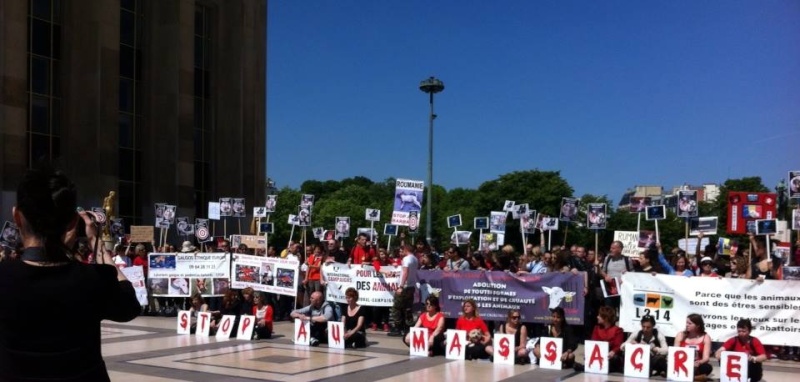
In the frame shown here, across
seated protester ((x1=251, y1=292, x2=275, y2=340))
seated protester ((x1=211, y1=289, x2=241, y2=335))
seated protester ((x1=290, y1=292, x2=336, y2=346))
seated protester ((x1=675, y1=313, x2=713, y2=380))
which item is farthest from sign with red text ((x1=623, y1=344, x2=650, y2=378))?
seated protester ((x1=211, y1=289, x2=241, y2=335))

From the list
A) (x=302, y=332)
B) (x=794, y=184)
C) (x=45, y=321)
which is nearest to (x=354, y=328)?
(x=302, y=332)

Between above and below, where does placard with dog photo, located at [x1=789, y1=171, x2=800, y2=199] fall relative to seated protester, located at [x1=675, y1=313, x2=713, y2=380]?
above

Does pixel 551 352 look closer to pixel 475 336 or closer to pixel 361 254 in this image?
pixel 475 336

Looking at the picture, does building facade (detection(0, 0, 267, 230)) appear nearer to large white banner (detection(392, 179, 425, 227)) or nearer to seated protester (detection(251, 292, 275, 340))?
large white banner (detection(392, 179, 425, 227))

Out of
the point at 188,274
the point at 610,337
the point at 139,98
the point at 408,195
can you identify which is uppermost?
the point at 139,98

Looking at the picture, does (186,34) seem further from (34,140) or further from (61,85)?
(34,140)

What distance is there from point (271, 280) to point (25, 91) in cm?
2038

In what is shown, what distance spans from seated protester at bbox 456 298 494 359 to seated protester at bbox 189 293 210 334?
6.52 metres

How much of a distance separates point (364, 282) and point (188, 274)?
5.54 meters

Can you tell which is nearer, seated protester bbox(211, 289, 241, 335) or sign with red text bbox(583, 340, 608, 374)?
sign with red text bbox(583, 340, 608, 374)

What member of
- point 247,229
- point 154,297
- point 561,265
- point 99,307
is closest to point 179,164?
point 247,229

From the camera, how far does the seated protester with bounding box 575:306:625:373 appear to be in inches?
519

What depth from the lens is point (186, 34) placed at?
138 feet

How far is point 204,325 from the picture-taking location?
17516 millimetres
